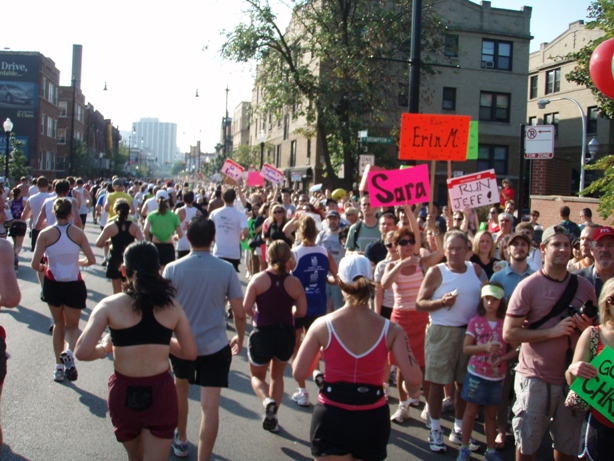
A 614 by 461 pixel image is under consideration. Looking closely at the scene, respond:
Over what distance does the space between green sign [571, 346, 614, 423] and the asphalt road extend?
1905 millimetres

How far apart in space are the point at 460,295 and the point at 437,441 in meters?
1.29

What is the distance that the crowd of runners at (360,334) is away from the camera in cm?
393

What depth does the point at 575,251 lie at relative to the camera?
24.2ft

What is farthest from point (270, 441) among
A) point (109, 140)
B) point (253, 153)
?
point (109, 140)

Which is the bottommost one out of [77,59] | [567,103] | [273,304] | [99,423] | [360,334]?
[99,423]

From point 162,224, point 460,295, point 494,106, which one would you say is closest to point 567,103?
point 494,106

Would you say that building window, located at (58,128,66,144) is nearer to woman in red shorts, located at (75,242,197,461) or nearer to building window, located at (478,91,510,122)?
building window, located at (478,91,510,122)

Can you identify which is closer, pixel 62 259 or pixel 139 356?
pixel 139 356

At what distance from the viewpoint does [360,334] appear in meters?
3.90

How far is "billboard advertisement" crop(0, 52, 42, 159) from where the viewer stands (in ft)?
183

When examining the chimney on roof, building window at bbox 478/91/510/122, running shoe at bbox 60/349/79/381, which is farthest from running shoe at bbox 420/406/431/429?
the chimney on roof

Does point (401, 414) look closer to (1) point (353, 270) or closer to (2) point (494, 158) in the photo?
(1) point (353, 270)

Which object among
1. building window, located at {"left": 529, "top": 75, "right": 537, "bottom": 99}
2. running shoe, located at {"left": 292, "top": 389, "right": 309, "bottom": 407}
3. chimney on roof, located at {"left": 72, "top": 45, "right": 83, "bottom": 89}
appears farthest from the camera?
chimney on roof, located at {"left": 72, "top": 45, "right": 83, "bottom": 89}

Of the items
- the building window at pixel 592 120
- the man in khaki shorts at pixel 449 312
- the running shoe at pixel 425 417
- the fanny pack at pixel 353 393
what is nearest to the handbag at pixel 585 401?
the fanny pack at pixel 353 393
